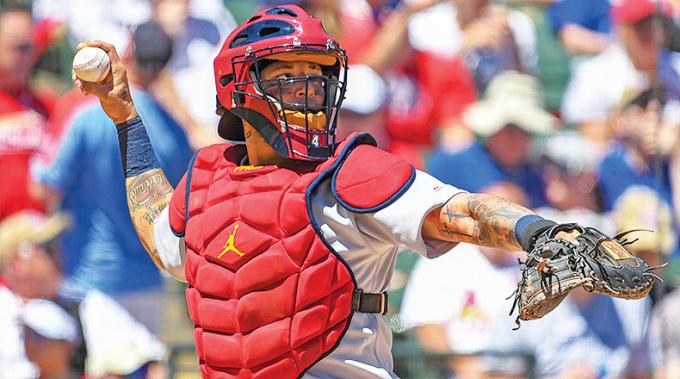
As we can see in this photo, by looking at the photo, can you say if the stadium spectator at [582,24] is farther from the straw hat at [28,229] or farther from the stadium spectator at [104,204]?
the straw hat at [28,229]

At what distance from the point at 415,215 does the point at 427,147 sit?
347cm

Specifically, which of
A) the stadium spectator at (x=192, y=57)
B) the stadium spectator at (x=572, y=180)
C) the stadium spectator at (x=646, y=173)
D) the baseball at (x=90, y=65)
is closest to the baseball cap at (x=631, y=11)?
the stadium spectator at (x=646, y=173)

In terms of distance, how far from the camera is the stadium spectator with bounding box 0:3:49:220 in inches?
266

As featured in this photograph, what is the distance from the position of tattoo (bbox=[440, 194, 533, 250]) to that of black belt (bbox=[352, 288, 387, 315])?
1.09ft

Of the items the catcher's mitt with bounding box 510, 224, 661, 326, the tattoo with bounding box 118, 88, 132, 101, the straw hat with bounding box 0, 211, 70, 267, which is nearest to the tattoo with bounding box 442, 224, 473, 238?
the catcher's mitt with bounding box 510, 224, 661, 326

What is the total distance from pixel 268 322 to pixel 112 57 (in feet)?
3.83

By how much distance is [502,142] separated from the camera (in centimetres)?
703

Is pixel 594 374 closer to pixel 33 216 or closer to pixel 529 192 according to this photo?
pixel 529 192

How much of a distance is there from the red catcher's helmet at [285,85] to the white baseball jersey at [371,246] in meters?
0.16

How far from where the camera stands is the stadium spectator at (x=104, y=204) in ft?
21.7

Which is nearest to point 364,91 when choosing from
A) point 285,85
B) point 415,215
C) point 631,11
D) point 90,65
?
point 631,11

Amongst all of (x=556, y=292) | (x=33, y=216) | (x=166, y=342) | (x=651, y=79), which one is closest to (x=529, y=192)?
(x=651, y=79)

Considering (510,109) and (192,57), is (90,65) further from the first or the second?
(510,109)

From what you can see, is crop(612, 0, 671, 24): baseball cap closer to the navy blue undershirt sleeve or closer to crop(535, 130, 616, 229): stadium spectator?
crop(535, 130, 616, 229): stadium spectator
